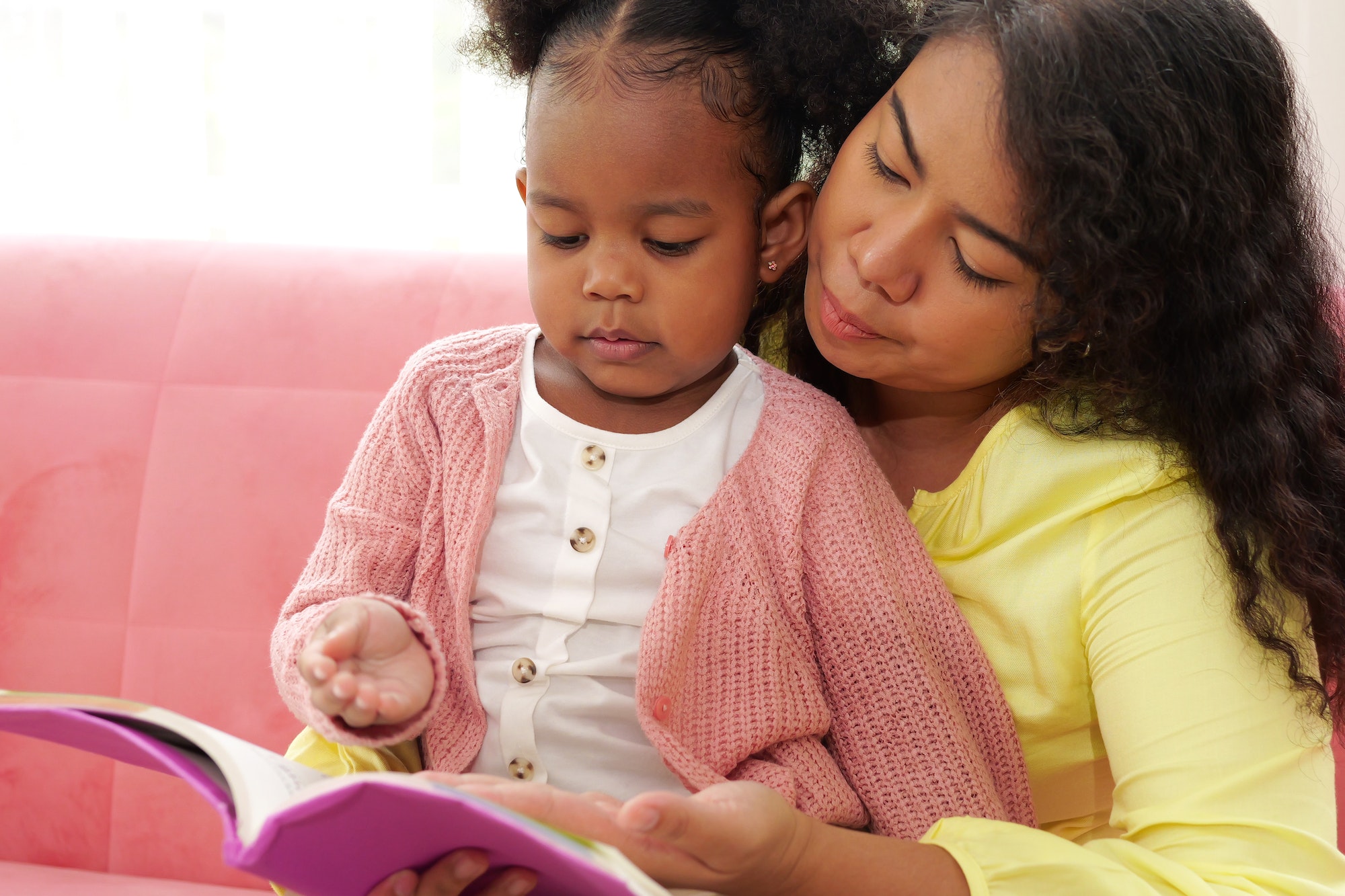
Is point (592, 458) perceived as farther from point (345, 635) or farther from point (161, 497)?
point (161, 497)

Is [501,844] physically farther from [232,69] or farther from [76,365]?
[232,69]

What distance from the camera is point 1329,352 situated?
109 cm

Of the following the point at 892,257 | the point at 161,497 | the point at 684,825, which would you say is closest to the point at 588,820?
the point at 684,825

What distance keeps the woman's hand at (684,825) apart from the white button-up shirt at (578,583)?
204mm

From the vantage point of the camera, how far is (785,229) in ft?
3.61

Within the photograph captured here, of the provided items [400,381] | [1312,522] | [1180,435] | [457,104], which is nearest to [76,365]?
[400,381]

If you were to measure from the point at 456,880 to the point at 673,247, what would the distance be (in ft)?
1.79

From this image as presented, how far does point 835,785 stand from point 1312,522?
18.5 inches

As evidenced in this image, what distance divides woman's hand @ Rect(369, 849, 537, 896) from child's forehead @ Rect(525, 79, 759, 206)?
539 mm

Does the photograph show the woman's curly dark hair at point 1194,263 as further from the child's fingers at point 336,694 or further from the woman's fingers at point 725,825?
the child's fingers at point 336,694

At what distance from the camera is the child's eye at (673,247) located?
1.01 metres

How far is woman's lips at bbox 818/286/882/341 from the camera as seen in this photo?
3.33 ft

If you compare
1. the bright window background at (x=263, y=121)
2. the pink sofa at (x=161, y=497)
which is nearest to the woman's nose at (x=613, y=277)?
the pink sofa at (x=161, y=497)

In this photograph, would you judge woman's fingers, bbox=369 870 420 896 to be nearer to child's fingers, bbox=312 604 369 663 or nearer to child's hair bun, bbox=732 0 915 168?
child's fingers, bbox=312 604 369 663
